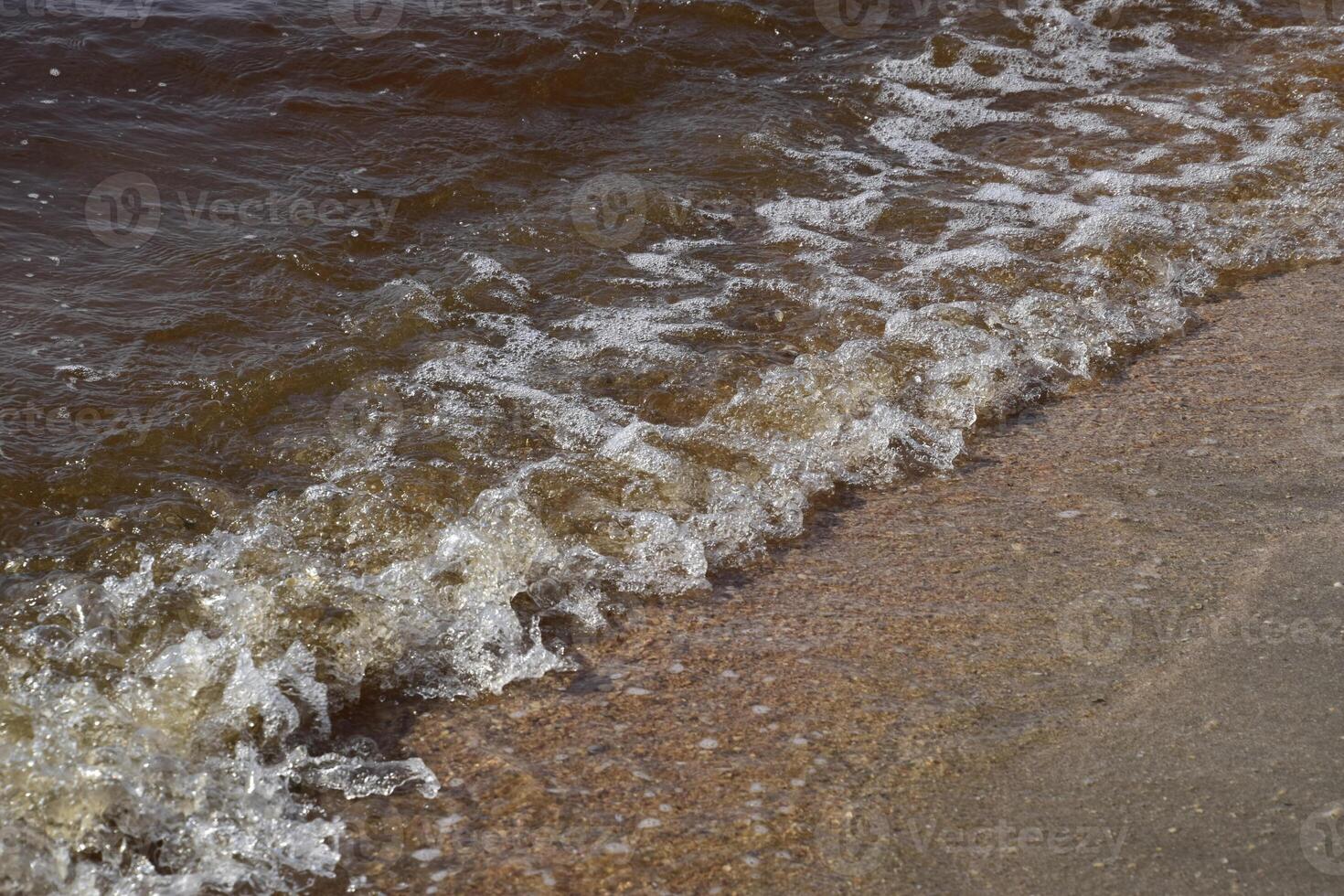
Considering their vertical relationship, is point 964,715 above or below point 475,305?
below

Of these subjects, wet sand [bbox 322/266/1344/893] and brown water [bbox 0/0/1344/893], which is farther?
brown water [bbox 0/0/1344/893]

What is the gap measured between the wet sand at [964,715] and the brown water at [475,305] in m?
Answer: 0.16

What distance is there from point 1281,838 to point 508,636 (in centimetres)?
165

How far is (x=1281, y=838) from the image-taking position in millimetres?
2172

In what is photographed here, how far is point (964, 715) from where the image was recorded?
2609mm

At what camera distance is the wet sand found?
2227 millimetres

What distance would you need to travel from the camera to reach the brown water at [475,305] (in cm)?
272

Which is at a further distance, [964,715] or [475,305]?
[475,305]

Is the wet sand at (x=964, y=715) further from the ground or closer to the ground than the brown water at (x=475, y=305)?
closer to the ground

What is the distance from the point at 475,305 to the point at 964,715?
2563 millimetres

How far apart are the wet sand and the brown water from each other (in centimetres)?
16

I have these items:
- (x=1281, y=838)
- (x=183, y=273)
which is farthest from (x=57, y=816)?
(x=183, y=273)

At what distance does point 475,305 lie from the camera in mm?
4492

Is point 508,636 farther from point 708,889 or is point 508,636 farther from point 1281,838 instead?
point 1281,838
